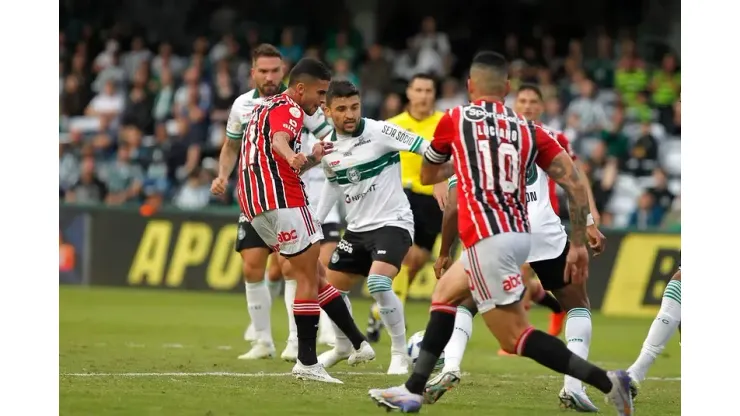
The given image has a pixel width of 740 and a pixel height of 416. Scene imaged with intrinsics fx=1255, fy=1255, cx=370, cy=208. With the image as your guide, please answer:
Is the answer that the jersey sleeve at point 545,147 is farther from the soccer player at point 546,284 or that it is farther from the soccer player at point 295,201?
the soccer player at point 295,201

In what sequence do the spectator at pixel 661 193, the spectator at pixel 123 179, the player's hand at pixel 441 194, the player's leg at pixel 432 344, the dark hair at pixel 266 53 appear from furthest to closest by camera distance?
the spectator at pixel 123 179 < the spectator at pixel 661 193 < the dark hair at pixel 266 53 < the player's hand at pixel 441 194 < the player's leg at pixel 432 344

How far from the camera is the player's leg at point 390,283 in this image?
9.62 meters

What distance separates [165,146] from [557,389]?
14040 mm

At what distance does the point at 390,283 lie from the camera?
31.7 feet

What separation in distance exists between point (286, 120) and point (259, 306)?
8.90 ft

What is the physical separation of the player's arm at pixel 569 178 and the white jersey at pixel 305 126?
240 cm

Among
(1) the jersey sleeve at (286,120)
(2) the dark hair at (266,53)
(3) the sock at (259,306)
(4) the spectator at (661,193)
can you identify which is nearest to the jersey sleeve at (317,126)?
(1) the jersey sleeve at (286,120)

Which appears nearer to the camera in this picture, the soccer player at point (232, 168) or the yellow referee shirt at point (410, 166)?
the soccer player at point (232, 168)

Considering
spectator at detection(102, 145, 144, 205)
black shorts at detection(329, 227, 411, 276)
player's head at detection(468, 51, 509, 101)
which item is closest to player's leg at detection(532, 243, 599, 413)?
player's head at detection(468, 51, 509, 101)

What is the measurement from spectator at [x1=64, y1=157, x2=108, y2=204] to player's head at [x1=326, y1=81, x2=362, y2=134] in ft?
39.4

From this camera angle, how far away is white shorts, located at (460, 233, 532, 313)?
688 cm

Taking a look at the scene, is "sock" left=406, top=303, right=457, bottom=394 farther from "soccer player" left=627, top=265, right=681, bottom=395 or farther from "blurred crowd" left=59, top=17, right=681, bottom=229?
"blurred crowd" left=59, top=17, right=681, bottom=229

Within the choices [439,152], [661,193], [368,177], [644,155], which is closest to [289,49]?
[644,155]
